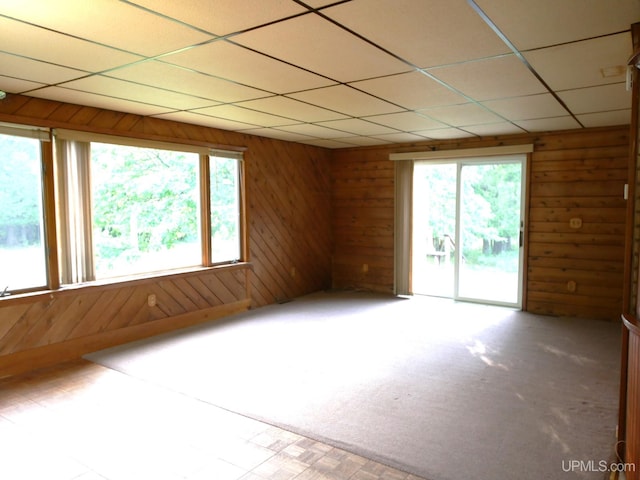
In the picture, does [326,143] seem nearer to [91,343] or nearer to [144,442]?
[91,343]

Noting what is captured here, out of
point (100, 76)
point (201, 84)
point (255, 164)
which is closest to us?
point (100, 76)

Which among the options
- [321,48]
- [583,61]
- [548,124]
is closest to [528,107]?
[548,124]

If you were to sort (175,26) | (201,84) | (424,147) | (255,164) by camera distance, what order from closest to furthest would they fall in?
1. (175,26)
2. (201,84)
3. (255,164)
4. (424,147)

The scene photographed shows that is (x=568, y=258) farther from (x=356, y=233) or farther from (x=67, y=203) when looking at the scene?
(x=67, y=203)

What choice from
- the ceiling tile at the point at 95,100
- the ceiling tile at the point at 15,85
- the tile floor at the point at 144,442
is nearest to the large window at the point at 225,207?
the ceiling tile at the point at 95,100

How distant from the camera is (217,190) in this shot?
5457 mm

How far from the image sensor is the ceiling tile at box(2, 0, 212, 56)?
6.53 ft

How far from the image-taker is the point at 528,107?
411 cm

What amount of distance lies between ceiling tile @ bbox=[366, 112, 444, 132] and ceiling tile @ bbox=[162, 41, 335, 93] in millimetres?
1391

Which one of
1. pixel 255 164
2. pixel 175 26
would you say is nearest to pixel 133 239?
pixel 255 164

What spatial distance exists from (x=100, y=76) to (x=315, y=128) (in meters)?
2.64

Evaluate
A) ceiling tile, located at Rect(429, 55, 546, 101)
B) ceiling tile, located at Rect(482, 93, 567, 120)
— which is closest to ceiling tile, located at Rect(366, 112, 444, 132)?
ceiling tile, located at Rect(482, 93, 567, 120)

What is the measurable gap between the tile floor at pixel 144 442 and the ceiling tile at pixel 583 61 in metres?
2.55

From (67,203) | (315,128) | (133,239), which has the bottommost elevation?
(133,239)
